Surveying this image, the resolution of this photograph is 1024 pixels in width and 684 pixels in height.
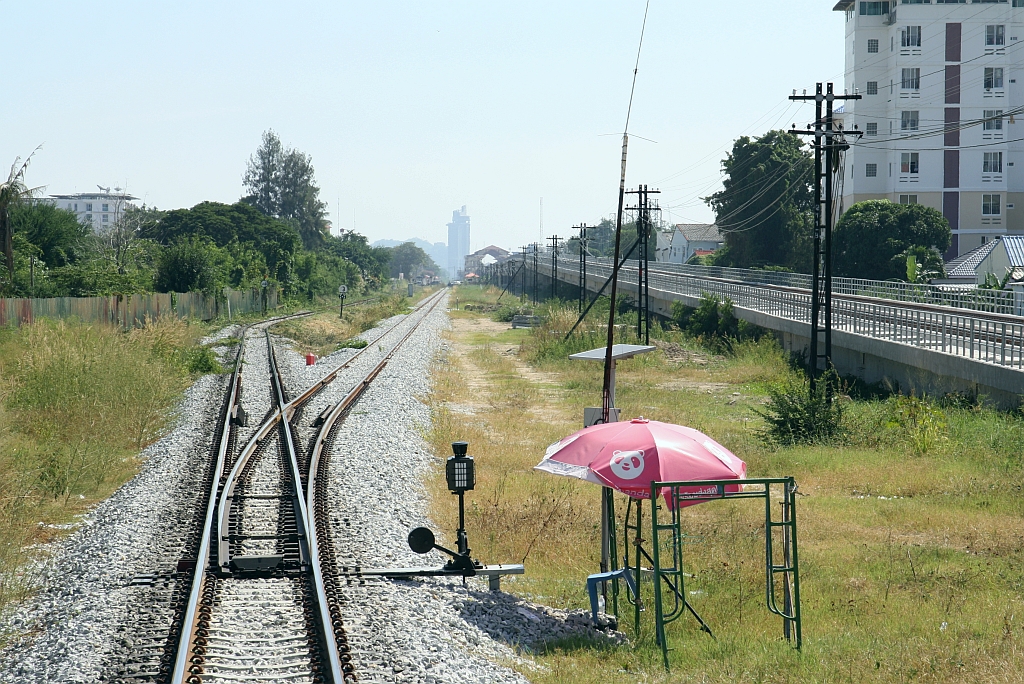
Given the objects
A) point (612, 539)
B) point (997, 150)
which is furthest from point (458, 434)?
point (997, 150)

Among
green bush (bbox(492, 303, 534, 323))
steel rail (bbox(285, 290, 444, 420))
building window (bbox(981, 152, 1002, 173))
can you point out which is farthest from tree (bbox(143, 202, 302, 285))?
building window (bbox(981, 152, 1002, 173))

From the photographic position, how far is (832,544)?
41.3 feet

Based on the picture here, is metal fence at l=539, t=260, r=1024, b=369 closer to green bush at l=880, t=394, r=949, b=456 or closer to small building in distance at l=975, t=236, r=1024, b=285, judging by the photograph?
green bush at l=880, t=394, r=949, b=456

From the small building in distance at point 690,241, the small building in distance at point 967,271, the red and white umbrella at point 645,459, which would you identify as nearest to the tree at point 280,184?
the small building in distance at point 690,241

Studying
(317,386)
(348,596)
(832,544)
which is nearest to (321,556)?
(348,596)

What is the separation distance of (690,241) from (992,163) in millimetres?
58213

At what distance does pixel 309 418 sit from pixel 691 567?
36.5 feet

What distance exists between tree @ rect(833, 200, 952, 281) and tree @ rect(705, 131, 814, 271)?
1484 cm

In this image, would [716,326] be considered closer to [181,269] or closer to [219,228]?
[181,269]

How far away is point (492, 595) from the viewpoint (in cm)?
959

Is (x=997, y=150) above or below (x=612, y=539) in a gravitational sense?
above

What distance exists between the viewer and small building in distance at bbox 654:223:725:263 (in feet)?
457

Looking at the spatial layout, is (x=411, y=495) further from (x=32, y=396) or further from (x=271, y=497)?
(x=32, y=396)

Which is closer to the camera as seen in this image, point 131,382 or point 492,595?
point 492,595
